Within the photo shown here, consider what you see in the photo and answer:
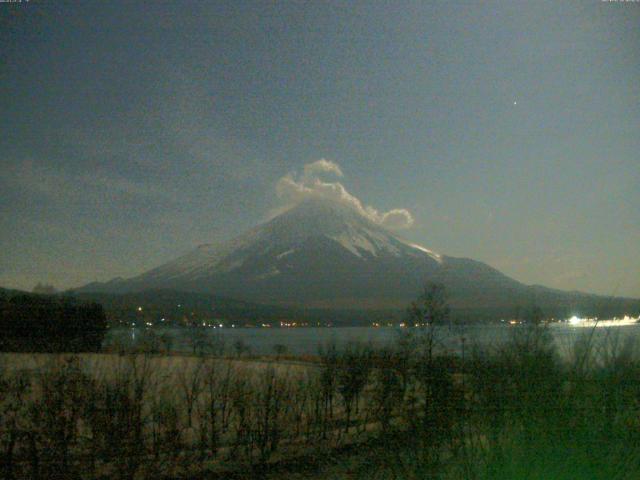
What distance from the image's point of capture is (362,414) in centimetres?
1575

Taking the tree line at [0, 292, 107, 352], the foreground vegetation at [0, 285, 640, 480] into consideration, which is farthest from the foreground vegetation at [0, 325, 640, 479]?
the tree line at [0, 292, 107, 352]

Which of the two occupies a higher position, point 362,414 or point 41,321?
point 41,321

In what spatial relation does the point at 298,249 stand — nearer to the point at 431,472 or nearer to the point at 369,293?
the point at 369,293

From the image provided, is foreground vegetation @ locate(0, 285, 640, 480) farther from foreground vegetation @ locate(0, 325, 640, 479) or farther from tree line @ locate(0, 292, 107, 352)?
tree line @ locate(0, 292, 107, 352)

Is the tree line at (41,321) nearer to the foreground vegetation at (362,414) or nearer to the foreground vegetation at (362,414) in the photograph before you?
the foreground vegetation at (362,414)

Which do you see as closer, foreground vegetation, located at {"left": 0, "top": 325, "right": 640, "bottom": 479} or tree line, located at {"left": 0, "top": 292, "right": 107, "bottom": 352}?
foreground vegetation, located at {"left": 0, "top": 325, "right": 640, "bottom": 479}

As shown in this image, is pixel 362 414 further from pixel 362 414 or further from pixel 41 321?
pixel 41 321

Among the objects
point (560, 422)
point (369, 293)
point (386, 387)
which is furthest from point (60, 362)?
point (369, 293)

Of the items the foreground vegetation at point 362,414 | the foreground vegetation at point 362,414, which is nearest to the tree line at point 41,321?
the foreground vegetation at point 362,414

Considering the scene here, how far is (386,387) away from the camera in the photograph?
44.0ft

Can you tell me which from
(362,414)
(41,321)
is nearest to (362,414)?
(362,414)

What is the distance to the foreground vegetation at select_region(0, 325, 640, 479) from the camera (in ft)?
13.6

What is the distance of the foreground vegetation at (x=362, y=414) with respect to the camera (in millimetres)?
4156

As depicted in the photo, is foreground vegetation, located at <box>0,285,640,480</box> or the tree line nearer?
foreground vegetation, located at <box>0,285,640,480</box>
